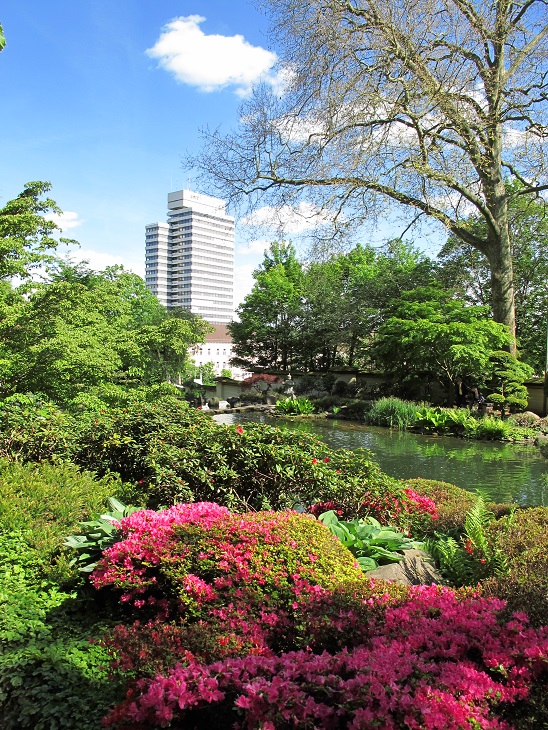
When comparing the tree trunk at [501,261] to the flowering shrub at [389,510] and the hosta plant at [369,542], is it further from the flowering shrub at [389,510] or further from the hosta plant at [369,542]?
the hosta plant at [369,542]

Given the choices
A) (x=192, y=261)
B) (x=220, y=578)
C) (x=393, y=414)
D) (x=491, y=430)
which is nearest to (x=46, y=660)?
(x=220, y=578)

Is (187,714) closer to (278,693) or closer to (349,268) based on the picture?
(278,693)

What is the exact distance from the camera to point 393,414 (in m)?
15.7

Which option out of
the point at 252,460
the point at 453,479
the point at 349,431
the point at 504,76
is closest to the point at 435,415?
the point at 349,431

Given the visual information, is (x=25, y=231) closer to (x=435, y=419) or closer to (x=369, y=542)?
(x=369, y=542)

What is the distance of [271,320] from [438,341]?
12.5 meters

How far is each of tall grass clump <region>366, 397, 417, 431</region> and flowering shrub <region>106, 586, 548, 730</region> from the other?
1333 centimetres

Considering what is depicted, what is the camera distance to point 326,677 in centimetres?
165

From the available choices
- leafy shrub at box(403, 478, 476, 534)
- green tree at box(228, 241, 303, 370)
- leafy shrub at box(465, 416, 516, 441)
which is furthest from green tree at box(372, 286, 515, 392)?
leafy shrub at box(403, 478, 476, 534)

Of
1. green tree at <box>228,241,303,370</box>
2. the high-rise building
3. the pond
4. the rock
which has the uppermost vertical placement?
the high-rise building

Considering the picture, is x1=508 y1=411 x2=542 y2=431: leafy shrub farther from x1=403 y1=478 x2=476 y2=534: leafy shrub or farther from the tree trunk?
x1=403 y1=478 x2=476 y2=534: leafy shrub

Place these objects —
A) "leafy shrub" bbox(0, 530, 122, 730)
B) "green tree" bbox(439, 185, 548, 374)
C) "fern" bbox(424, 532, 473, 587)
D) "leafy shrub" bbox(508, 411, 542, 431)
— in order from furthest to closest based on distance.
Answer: "green tree" bbox(439, 185, 548, 374) < "leafy shrub" bbox(508, 411, 542, 431) < "fern" bbox(424, 532, 473, 587) < "leafy shrub" bbox(0, 530, 122, 730)

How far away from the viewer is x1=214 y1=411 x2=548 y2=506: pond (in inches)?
305

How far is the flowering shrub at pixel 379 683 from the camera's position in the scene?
58.6 inches
